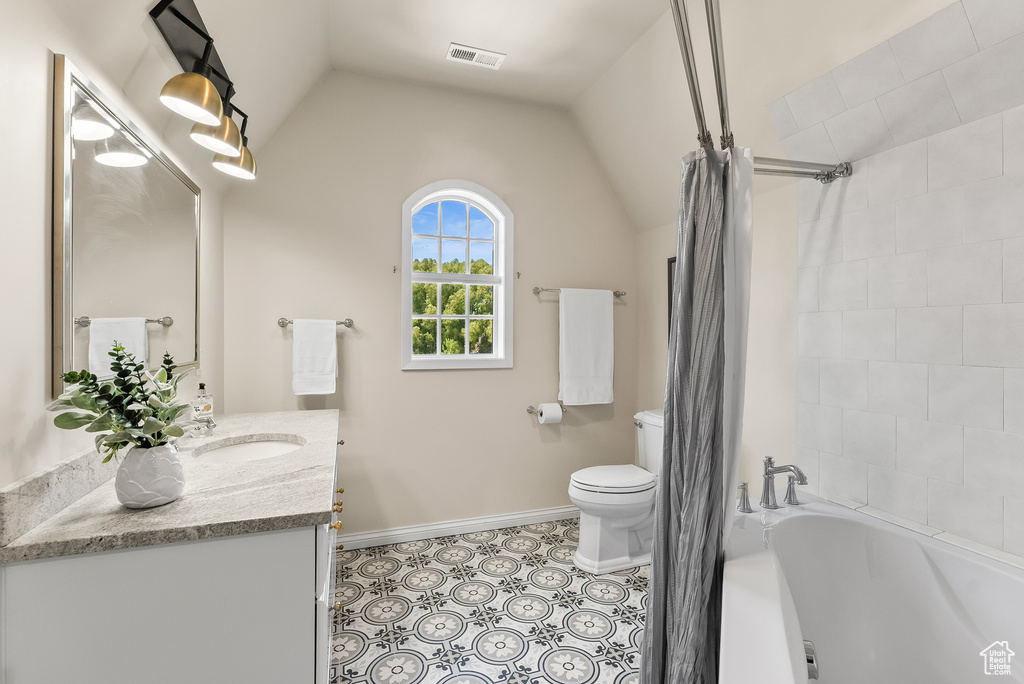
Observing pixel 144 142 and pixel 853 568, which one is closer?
pixel 144 142

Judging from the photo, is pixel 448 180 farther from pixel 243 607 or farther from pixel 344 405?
pixel 243 607

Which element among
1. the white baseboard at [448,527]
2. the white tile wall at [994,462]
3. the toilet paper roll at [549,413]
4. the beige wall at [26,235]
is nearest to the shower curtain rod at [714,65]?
the white tile wall at [994,462]

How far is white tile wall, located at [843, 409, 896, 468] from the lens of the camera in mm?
1730

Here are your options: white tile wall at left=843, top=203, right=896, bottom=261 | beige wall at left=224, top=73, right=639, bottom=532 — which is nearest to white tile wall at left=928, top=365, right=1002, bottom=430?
white tile wall at left=843, top=203, right=896, bottom=261

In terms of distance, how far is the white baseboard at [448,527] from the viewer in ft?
8.80

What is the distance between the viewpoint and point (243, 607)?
0.98 m

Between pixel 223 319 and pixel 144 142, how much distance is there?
1145mm

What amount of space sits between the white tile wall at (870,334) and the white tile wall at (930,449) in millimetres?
254

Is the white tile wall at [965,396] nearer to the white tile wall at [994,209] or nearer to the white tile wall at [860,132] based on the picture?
the white tile wall at [994,209]

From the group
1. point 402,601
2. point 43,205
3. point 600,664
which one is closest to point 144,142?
point 43,205

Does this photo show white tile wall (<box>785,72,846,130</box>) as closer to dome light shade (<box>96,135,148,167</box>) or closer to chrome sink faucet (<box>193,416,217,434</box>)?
dome light shade (<box>96,135,148,167</box>)

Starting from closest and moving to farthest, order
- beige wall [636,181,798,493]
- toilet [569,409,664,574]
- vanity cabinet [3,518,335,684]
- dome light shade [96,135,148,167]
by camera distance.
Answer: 1. vanity cabinet [3,518,335,684]
2. dome light shade [96,135,148,167]
3. beige wall [636,181,798,493]
4. toilet [569,409,664,574]

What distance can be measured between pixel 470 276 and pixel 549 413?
99cm

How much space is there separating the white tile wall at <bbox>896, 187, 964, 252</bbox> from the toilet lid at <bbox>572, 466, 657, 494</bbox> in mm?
1484
